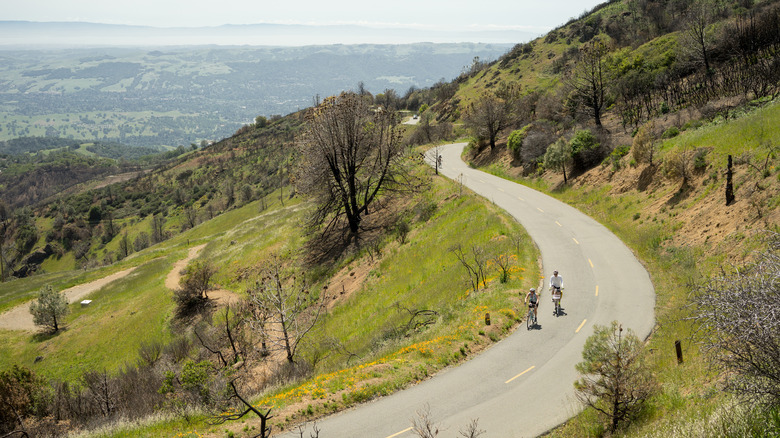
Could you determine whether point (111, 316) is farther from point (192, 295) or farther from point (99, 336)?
point (192, 295)

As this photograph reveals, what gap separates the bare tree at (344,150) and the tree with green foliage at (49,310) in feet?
85.0

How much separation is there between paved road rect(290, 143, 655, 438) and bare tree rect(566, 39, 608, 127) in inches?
879

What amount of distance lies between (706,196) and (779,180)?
374cm

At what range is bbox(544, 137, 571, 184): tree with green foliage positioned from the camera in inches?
1356

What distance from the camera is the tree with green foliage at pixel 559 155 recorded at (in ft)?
113

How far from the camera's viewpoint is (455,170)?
4641cm

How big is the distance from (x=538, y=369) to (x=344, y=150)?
23101mm

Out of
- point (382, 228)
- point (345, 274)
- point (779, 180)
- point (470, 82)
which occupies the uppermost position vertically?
point (470, 82)

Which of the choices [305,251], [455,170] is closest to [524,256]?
[305,251]

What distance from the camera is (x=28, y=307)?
1747 inches

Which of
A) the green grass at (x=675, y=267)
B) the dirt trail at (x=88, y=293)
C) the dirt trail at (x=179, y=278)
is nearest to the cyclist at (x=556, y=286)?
the green grass at (x=675, y=267)

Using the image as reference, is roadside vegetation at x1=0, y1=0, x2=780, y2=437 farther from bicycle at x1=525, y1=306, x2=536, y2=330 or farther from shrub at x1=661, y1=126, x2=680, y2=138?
bicycle at x1=525, y1=306, x2=536, y2=330

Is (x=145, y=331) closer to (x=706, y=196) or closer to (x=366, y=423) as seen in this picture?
(x=366, y=423)

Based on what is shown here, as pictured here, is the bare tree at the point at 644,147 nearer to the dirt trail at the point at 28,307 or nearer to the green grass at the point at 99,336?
the green grass at the point at 99,336
